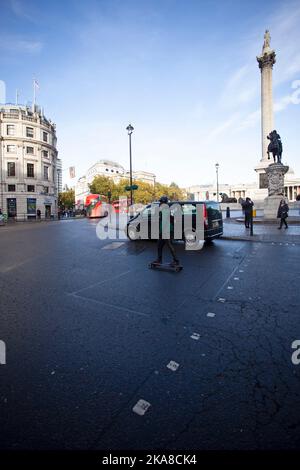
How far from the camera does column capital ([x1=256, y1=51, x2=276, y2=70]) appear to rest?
3972 centimetres

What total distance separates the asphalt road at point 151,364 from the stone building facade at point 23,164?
4675cm

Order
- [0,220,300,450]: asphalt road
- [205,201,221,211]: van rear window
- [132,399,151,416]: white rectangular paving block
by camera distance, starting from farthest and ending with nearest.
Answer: [205,201,221,211]: van rear window
[132,399,151,416]: white rectangular paving block
[0,220,300,450]: asphalt road

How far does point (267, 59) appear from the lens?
39.8 meters

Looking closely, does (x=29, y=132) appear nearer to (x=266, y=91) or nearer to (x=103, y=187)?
(x=103, y=187)

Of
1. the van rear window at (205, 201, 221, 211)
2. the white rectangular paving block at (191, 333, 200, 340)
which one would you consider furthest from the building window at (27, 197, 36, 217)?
the white rectangular paving block at (191, 333, 200, 340)

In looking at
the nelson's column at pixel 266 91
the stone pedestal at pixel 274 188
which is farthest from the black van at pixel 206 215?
the nelson's column at pixel 266 91

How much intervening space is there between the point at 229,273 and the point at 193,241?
437cm

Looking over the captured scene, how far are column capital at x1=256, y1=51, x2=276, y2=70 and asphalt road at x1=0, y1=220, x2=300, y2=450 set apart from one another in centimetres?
4612

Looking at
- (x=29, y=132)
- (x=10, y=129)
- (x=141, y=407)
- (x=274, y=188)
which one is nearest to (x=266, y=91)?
(x=274, y=188)

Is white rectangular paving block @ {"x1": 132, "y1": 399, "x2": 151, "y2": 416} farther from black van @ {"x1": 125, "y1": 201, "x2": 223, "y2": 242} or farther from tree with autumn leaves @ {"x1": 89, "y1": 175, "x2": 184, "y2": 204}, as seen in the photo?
tree with autumn leaves @ {"x1": 89, "y1": 175, "x2": 184, "y2": 204}

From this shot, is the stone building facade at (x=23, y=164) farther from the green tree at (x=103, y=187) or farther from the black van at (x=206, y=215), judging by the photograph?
the black van at (x=206, y=215)

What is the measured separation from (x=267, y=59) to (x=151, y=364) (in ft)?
163

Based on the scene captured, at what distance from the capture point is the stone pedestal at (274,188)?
895 inches
